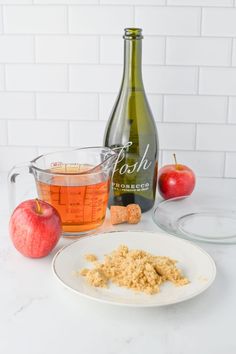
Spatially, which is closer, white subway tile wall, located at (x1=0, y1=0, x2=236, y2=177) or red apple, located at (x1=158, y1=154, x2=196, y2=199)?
red apple, located at (x1=158, y1=154, x2=196, y2=199)

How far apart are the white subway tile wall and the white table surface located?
56 centimetres

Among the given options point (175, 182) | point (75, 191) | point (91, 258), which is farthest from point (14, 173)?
point (175, 182)

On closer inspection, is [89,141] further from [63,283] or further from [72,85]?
[63,283]

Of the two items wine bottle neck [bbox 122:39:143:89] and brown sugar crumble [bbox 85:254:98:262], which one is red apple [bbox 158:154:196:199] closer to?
wine bottle neck [bbox 122:39:143:89]

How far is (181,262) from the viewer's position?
36.8 inches

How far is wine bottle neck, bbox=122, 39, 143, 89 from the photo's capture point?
1.11m

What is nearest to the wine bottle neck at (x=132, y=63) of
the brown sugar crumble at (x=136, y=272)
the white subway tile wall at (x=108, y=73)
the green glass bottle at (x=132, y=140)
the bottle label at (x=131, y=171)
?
the green glass bottle at (x=132, y=140)

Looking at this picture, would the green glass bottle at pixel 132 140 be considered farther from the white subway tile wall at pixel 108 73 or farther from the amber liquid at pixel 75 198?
the white subway tile wall at pixel 108 73

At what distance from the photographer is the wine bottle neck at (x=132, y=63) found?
111 cm

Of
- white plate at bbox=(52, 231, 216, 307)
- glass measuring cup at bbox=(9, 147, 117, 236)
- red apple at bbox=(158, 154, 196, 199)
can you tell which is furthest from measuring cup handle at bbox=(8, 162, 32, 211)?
red apple at bbox=(158, 154, 196, 199)

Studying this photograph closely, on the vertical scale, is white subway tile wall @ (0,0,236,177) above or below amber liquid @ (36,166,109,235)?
above

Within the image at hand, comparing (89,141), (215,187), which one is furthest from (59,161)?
(215,187)

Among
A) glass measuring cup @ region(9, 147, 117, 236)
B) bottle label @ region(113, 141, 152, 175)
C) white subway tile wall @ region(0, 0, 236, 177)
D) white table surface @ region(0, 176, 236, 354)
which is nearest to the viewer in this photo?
white table surface @ region(0, 176, 236, 354)

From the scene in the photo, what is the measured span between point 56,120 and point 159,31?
33 centimetres
